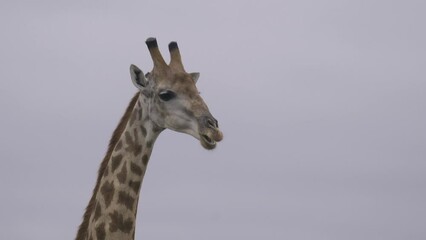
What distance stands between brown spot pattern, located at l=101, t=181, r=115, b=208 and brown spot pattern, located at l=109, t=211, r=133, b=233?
31cm

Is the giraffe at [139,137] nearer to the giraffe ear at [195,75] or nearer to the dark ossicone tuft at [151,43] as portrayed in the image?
the dark ossicone tuft at [151,43]

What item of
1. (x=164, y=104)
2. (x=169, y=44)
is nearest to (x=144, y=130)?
(x=164, y=104)

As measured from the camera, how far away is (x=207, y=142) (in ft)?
73.3

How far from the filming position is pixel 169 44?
24844 mm

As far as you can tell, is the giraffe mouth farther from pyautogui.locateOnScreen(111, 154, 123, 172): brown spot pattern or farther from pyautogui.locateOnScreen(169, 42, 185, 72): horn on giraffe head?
pyautogui.locateOnScreen(169, 42, 185, 72): horn on giraffe head

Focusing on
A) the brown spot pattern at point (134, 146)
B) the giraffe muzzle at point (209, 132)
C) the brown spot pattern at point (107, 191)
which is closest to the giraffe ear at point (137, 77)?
the brown spot pattern at point (134, 146)

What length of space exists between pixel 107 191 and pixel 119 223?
754 mm

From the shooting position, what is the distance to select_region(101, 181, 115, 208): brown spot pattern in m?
23.0

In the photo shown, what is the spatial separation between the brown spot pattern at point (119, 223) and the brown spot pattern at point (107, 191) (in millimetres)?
307

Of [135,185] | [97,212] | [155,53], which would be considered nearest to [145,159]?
[135,185]

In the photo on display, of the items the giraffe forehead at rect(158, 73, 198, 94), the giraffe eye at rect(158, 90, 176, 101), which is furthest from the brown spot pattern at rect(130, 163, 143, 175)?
the giraffe forehead at rect(158, 73, 198, 94)

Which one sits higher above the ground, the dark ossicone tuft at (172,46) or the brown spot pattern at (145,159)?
the dark ossicone tuft at (172,46)

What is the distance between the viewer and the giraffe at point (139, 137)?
897 inches

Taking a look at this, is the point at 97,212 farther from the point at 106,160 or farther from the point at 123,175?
the point at 106,160
